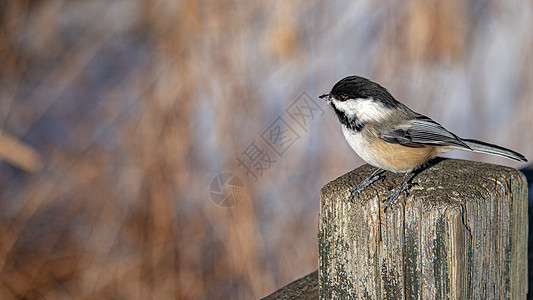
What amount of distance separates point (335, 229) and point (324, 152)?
2.23 metres

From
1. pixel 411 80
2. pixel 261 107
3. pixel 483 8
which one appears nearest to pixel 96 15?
pixel 261 107

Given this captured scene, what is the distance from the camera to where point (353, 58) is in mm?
3695

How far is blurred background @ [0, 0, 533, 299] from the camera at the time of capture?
3.55 meters

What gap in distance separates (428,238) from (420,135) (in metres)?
0.86

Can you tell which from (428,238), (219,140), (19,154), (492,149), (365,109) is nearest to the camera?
(428,238)

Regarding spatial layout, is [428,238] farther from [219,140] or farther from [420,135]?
[219,140]

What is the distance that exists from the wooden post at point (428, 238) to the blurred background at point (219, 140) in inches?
82.9

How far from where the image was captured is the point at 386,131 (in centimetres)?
206

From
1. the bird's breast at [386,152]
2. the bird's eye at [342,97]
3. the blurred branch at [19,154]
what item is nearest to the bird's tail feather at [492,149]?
the bird's breast at [386,152]

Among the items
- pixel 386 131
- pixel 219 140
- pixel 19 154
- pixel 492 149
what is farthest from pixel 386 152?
pixel 19 154

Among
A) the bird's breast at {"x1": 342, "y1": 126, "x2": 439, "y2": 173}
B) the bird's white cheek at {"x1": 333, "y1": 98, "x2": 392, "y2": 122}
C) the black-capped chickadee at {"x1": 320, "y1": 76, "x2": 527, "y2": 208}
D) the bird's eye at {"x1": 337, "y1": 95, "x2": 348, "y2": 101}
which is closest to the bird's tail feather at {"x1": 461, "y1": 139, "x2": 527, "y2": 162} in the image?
the black-capped chickadee at {"x1": 320, "y1": 76, "x2": 527, "y2": 208}

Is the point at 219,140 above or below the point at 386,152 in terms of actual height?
below

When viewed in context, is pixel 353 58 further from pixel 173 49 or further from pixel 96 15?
pixel 96 15

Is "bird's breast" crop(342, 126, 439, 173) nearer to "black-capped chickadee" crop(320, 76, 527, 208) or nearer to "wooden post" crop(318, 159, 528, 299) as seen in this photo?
"black-capped chickadee" crop(320, 76, 527, 208)
